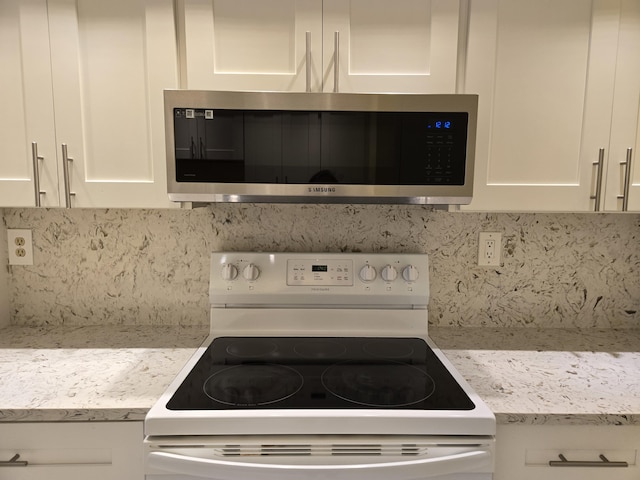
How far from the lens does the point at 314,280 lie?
4.64 ft

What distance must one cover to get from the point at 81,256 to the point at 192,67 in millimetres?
834

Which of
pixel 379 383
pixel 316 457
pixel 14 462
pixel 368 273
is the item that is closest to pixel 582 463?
pixel 379 383

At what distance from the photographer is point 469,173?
1.07 m

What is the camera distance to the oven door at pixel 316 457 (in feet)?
2.93

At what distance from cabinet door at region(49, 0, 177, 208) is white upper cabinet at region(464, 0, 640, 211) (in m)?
0.88

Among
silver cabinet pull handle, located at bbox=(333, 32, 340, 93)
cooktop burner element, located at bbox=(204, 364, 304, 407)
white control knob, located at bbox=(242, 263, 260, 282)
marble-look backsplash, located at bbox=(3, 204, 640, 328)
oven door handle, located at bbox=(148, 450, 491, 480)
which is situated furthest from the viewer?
marble-look backsplash, located at bbox=(3, 204, 640, 328)

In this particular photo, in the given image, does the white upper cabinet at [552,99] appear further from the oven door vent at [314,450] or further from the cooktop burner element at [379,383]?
the oven door vent at [314,450]

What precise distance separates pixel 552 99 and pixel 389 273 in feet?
2.32

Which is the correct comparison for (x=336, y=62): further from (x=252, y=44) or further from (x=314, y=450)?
(x=314, y=450)

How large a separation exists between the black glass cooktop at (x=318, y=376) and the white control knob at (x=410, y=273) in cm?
21

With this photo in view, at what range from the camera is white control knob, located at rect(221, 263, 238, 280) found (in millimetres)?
1392

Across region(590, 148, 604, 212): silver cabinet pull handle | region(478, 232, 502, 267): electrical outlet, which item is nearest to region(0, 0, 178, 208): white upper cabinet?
region(478, 232, 502, 267): electrical outlet

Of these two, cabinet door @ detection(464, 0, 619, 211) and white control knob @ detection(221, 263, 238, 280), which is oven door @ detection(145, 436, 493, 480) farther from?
cabinet door @ detection(464, 0, 619, 211)

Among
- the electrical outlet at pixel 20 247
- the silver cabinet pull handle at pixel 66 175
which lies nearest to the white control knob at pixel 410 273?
the silver cabinet pull handle at pixel 66 175
